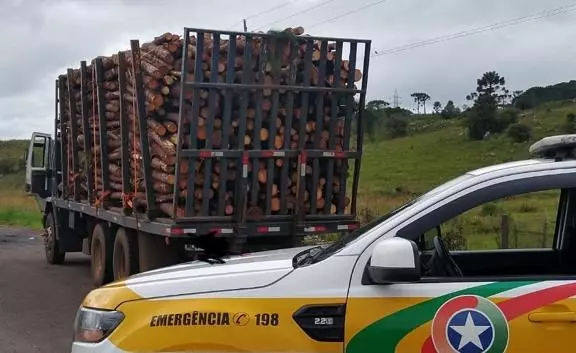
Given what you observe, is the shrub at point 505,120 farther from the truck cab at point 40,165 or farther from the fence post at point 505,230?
the fence post at point 505,230

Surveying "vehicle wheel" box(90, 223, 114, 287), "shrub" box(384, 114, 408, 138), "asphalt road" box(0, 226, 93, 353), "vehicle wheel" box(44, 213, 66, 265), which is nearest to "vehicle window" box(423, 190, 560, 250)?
"asphalt road" box(0, 226, 93, 353)

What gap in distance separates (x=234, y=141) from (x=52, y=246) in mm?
7350

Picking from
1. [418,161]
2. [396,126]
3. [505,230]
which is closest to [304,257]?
[505,230]

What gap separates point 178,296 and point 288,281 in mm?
535

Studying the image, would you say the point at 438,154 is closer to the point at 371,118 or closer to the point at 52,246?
the point at 371,118

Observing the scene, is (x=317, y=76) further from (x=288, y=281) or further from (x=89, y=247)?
(x=288, y=281)

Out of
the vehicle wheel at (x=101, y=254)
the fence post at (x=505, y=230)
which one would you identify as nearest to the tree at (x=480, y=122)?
the vehicle wheel at (x=101, y=254)

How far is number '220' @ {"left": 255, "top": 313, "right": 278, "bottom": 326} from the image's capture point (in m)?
3.77

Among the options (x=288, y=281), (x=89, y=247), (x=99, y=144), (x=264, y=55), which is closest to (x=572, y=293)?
(x=288, y=281)

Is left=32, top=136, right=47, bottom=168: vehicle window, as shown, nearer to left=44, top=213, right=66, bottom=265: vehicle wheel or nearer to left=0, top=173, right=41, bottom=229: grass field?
left=44, top=213, right=66, bottom=265: vehicle wheel

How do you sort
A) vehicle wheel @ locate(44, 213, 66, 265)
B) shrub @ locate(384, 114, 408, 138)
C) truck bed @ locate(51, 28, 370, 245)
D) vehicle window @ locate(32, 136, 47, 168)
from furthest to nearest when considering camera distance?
shrub @ locate(384, 114, 408, 138), vehicle window @ locate(32, 136, 47, 168), vehicle wheel @ locate(44, 213, 66, 265), truck bed @ locate(51, 28, 370, 245)

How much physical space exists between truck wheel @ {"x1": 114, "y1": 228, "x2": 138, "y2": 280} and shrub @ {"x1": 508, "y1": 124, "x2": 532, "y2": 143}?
31.0m

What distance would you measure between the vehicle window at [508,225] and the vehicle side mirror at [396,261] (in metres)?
0.36

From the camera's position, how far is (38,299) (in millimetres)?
11336
